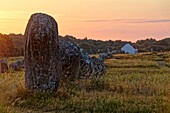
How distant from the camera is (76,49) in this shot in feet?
71.8

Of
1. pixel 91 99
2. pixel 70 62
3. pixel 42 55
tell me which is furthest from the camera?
pixel 70 62

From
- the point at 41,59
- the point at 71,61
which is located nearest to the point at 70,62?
the point at 71,61

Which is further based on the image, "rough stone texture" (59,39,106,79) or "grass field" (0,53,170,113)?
"rough stone texture" (59,39,106,79)

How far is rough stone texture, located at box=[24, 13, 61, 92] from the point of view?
16.2m

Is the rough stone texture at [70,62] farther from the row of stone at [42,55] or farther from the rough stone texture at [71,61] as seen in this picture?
the row of stone at [42,55]

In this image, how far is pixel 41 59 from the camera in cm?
1623

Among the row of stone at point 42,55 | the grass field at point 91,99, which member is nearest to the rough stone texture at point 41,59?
the row of stone at point 42,55

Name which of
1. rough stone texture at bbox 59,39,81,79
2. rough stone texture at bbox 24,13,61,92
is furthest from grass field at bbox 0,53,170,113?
rough stone texture at bbox 59,39,81,79

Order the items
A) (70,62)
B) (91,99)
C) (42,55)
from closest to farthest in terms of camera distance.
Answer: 1. (91,99)
2. (42,55)
3. (70,62)

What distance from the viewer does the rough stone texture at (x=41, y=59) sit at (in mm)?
16219

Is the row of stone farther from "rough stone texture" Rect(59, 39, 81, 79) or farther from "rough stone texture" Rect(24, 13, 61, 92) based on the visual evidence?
"rough stone texture" Rect(59, 39, 81, 79)

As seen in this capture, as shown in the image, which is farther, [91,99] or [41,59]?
[41,59]

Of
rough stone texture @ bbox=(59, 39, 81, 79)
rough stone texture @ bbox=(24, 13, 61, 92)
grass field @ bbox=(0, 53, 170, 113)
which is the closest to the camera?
grass field @ bbox=(0, 53, 170, 113)

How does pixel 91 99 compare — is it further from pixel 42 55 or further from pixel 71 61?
pixel 71 61
